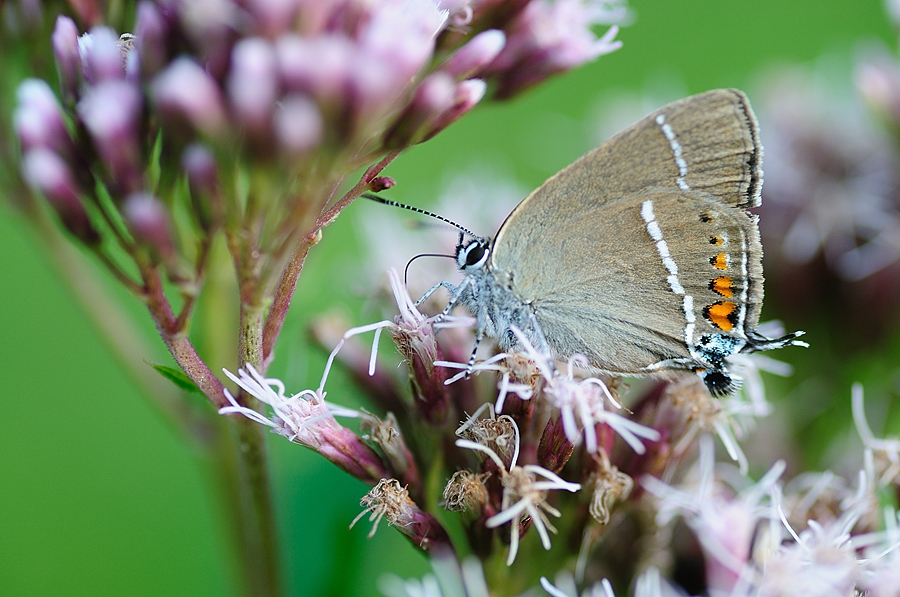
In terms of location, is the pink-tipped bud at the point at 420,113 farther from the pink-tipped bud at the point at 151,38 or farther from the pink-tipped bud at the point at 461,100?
the pink-tipped bud at the point at 151,38

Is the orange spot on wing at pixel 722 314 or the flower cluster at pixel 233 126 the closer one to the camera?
the flower cluster at pixel 233 126

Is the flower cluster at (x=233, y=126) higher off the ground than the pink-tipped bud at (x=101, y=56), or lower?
lower

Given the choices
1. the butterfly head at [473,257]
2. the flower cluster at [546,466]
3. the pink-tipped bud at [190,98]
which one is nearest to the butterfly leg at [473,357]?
the flower cluster at [546,466]

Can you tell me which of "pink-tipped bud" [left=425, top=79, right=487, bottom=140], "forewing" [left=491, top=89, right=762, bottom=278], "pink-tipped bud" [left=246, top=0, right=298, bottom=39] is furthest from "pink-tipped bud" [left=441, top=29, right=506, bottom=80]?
"pink-tipped bud" [left=246, top=0, right=298, bottom=39]

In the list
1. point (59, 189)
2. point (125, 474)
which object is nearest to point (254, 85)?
point (59, 189)

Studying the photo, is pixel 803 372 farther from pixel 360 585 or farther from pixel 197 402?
pixel 197 402

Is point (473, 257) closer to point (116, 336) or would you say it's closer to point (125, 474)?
point (116, 336)
